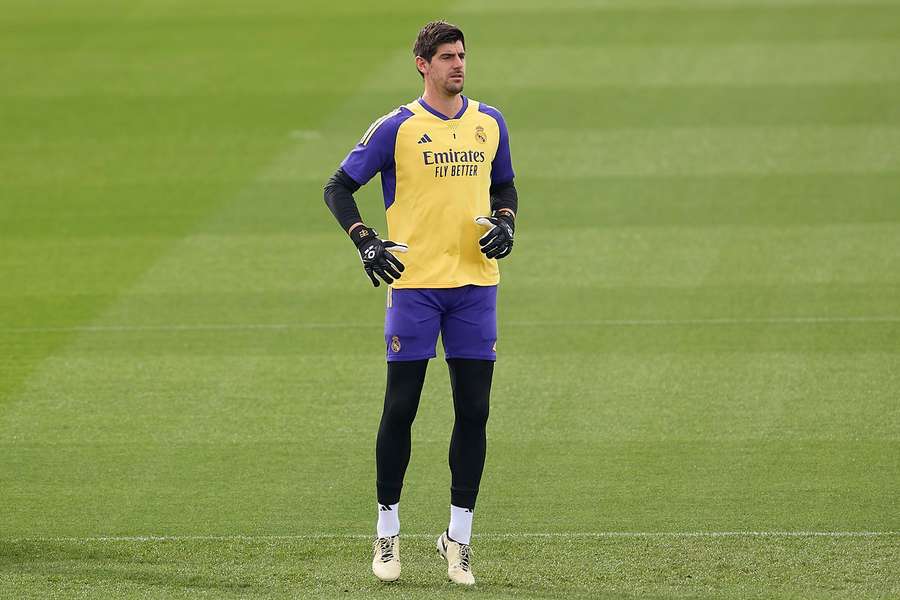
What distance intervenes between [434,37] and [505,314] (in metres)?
4.43

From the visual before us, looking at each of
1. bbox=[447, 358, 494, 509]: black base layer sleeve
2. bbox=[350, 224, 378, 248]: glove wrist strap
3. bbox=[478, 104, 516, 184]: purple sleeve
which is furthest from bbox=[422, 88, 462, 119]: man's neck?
bbox=[447, 358, 494, 509]: black base layer sleeve

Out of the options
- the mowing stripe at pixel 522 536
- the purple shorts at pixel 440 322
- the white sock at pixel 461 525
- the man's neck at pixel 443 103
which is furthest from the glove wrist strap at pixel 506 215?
the mowing stripe at pixel 522 536

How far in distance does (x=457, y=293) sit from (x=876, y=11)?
14.7 metres

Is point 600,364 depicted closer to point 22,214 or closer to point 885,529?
point 885,529

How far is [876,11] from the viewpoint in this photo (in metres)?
18.7

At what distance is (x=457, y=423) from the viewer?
5.62m

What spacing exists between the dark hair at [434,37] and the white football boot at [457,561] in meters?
1.83

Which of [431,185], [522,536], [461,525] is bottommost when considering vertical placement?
[522,536]

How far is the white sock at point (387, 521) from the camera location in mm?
5539

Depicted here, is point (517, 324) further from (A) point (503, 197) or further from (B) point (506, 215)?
(B) point (506, 215)

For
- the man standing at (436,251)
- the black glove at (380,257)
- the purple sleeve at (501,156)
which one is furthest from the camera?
the purple sleeve at (501,156)

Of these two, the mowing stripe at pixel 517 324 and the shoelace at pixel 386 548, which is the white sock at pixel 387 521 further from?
the mowing stripe at pixel 517 324

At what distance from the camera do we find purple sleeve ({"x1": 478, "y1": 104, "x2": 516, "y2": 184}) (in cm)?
565

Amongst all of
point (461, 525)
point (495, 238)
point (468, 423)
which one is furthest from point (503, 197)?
point (461, 525)
